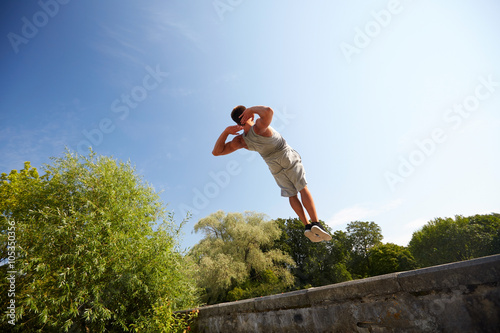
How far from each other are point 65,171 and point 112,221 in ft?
10.2

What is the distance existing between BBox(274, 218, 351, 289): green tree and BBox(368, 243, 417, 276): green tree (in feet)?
12.5

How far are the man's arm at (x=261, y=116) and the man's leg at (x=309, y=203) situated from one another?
119cm

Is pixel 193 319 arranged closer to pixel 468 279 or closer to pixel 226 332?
pixel 226 332

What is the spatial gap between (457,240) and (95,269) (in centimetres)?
3138

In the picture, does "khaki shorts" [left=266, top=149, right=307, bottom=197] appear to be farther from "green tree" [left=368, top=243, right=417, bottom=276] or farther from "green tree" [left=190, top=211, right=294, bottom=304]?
"green tree" [left=368, top=243, right=417, bottom=276]

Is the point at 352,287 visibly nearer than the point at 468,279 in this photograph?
No

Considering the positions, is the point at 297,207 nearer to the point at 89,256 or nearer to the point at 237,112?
the point at 237,112

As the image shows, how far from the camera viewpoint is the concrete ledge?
72.1 inches

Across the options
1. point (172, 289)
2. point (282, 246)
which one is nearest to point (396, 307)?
point (172, 289)

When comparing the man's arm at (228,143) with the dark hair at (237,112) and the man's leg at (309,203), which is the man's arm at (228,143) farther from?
the man's leg at (309,203)

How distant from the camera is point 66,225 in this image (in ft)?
22.6

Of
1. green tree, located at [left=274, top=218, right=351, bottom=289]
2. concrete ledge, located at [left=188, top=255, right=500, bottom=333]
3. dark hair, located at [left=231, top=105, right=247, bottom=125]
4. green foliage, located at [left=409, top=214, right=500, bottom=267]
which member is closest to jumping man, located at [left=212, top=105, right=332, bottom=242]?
dark hair, located at [left=231, top=105, right=247, bottom=125]

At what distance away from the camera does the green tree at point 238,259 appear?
2123 centimetres

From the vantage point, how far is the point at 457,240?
2417cm
